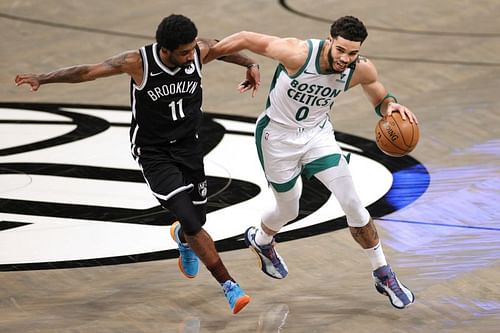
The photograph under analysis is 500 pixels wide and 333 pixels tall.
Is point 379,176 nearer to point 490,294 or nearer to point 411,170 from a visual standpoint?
point 411,170

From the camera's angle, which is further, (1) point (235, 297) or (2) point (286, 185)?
(2) point (286, 185)

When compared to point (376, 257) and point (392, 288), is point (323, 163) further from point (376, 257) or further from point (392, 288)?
point (392, 288)

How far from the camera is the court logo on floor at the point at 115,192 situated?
29.5 feet

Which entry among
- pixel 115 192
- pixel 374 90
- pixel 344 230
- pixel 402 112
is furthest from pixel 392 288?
pixel 115 192

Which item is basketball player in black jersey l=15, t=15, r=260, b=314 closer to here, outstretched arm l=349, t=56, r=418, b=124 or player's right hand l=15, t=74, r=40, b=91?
player's right hand l=15, t=74, r=40, b=91

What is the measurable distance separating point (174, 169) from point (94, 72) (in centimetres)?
84

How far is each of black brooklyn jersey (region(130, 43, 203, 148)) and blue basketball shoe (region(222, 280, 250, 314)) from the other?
1.06 meters

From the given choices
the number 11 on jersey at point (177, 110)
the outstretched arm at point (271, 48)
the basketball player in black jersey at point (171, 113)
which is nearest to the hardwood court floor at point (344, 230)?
the basketball player in black jersey at point (171, 113)

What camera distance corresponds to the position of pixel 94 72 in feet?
23.9

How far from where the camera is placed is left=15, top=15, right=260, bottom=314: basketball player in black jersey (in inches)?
282

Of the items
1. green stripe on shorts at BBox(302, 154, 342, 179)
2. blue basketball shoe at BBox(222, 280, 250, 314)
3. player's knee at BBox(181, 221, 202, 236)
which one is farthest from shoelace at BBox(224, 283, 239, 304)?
green stripe on shorts at BBox(302, 154, 342, 179)

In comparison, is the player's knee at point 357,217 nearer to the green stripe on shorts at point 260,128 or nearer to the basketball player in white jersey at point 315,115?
the basketball player in white jersey at point 315,115

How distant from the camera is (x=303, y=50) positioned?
24.6ft

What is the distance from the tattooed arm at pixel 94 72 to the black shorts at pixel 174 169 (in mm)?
522
